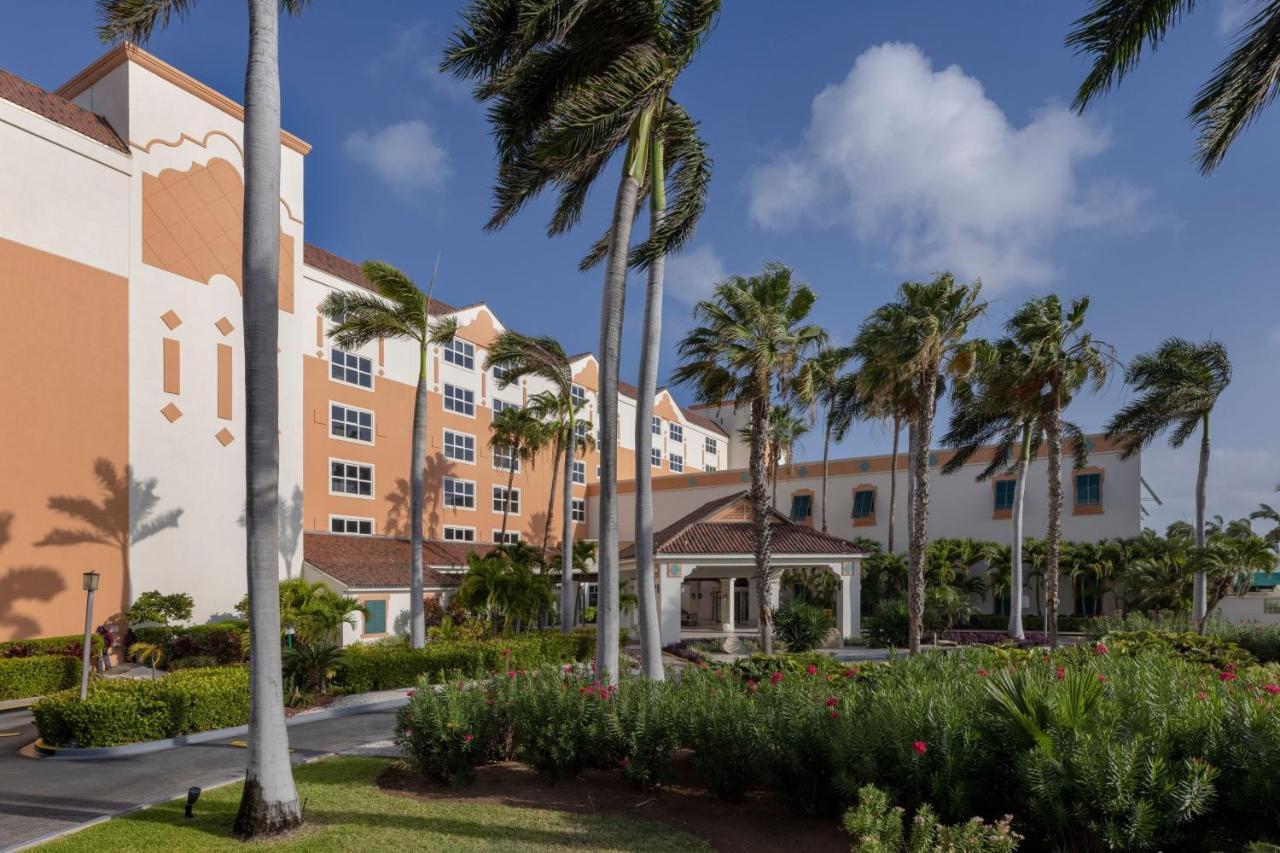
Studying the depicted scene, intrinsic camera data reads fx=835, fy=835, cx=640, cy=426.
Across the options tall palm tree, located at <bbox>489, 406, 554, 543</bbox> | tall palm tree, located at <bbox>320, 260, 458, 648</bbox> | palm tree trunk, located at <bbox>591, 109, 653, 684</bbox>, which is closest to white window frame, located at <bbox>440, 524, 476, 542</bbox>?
tall palm tree, located at <bbox>489, 406, 554, 543</bbox>

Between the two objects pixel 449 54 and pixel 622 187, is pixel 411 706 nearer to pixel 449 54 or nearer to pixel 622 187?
pixel 622 187

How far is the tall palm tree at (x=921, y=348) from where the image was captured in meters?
23.4

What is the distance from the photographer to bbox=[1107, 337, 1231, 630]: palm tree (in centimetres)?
2823

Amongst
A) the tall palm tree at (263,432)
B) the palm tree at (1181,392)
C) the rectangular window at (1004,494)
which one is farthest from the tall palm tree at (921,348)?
the tall palm tree at (263,432)

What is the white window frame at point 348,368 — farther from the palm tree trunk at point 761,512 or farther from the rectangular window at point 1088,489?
the rectangular window at point 1088,489

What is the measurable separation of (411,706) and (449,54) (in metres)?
10.1

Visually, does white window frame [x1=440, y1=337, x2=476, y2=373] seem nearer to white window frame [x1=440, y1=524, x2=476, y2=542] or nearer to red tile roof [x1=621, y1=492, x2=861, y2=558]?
white window frame [x1=440, y1=524, x2=476, y2=542]

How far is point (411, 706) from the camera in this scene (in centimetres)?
1053

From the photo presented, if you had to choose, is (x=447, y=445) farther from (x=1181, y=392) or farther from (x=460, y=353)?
(x=1181, y=392)

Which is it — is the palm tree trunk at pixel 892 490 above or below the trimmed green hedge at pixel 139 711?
above

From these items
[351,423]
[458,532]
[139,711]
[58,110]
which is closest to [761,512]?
[139,711]

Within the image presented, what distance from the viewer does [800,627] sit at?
2788 cm

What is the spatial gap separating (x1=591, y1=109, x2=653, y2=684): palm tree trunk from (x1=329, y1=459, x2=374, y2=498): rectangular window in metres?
21.3

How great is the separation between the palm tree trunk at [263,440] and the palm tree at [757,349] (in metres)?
13.8
